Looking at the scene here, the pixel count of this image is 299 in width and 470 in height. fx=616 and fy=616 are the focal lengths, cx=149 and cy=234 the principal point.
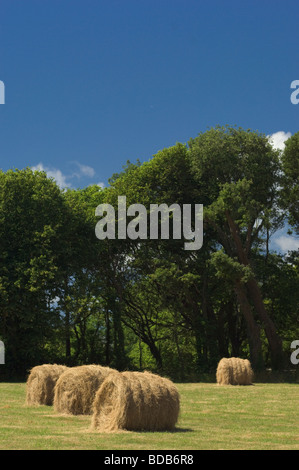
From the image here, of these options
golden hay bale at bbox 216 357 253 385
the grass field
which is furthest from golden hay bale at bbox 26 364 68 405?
golden hay bale at bbox 216 357 253 385

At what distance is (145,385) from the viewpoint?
14227mm

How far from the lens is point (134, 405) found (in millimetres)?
13789

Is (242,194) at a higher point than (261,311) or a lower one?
higher

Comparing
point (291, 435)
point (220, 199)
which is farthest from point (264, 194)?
point (291, 435)

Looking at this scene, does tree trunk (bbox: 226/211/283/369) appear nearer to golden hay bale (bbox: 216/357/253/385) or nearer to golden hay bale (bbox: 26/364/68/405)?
golden hay bale (bbox: 216/357/253/385)

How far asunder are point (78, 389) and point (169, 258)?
103ft

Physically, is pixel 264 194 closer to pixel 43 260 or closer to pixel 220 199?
pixel 220 199

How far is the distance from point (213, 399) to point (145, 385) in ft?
36.6

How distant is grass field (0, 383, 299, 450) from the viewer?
1173cm

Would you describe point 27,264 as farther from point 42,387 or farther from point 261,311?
point 42,387

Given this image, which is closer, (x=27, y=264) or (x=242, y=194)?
(x=27, y=264)

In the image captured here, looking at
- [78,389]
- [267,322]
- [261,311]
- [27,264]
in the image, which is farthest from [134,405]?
[267,322]

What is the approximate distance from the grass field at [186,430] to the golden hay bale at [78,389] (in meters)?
0.47

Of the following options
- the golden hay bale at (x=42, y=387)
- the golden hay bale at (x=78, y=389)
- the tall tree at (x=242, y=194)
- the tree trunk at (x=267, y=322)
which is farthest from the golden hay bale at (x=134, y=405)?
the tree trunk at (x=267, y=322)
